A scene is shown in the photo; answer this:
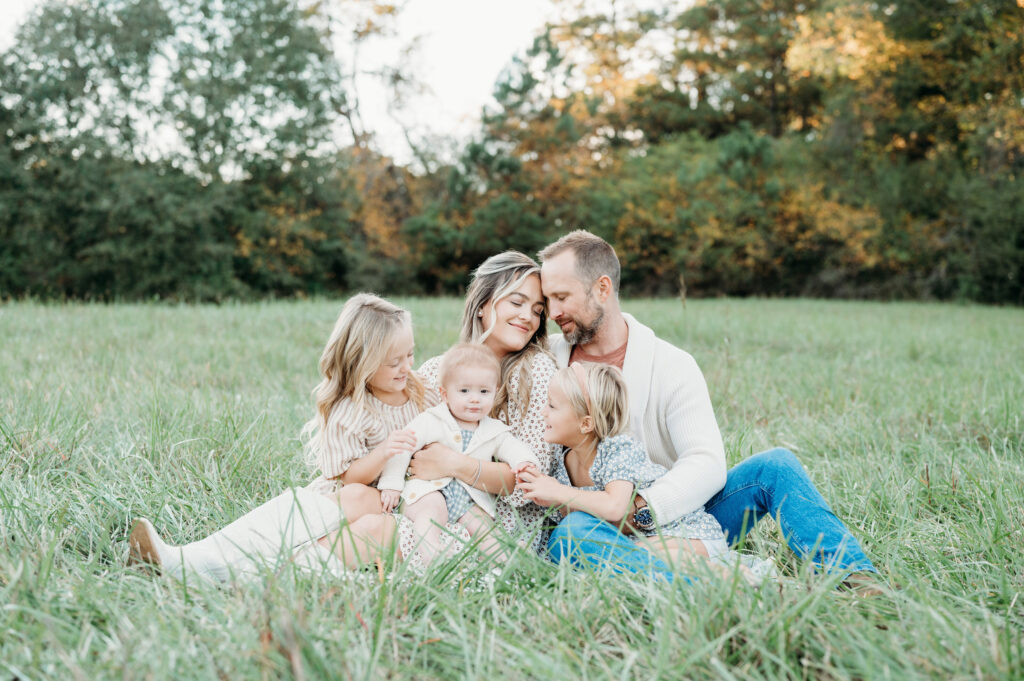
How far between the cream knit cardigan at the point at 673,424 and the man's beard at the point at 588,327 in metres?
0.14

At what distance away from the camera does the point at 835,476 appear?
3830mm

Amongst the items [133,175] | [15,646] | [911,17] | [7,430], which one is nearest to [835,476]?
[15,646]

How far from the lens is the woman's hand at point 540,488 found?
265cm

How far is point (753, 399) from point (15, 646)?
4.73 m

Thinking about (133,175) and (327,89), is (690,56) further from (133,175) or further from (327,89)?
(133,175)

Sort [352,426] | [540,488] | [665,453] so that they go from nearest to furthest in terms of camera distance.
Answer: [540,488]
[352,426]
[665,453]

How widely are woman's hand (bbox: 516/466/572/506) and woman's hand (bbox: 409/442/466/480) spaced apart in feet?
0.81

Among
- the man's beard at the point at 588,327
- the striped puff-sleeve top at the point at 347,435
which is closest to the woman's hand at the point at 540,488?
the striped puff-sleeve top at the point at 347,435

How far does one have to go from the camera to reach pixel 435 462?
2803 millimetres

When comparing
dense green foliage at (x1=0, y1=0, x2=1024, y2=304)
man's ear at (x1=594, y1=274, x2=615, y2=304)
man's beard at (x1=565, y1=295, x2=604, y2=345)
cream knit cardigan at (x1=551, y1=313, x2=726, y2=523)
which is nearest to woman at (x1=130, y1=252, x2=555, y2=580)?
man's beard at (x1=565, y1=295, x2=604, y2=345)

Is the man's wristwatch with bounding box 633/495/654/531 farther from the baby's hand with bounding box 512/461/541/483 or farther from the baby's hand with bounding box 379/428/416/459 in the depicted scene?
the baby's hand with bounding box 379/428/416/459

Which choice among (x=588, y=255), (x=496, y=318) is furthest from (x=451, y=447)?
(x=588, y=255)

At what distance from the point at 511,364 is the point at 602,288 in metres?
0.50

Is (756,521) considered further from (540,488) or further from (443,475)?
(443,475)
